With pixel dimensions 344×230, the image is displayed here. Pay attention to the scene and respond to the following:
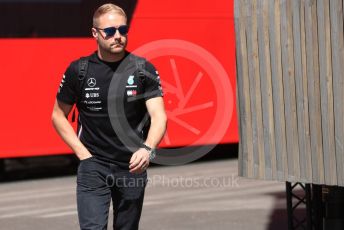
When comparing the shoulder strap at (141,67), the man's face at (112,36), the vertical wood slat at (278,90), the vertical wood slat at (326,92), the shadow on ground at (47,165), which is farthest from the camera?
the shadow on ground at (47,165)

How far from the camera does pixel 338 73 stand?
7102 millimetres

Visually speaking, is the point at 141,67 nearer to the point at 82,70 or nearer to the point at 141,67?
the point at 141,67

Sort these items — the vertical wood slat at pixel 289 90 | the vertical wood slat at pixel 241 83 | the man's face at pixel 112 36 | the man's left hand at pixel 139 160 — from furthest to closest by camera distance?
the vertical wood slat at pixel 241 83, the vertical wood slat at pixel 289 90, the man's face at pixel 112 36, the man's left hand at pixel 139 160

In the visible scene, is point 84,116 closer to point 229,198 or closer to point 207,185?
point 229,198

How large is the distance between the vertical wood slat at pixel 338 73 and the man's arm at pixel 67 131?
2467mm

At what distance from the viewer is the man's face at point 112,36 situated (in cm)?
562

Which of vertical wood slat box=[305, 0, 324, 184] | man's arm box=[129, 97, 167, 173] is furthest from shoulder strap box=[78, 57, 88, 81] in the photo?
vertical wood slat box=[305, 0, 324, 184]

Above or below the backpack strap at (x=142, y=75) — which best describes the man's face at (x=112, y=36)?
above

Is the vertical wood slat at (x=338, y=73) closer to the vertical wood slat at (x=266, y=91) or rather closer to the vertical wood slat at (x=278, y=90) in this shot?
the vertical wood slat at (x=278, y=90)

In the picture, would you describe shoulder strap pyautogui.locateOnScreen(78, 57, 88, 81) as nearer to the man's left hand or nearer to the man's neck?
the man's neck

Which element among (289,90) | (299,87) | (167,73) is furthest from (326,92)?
(167,73)

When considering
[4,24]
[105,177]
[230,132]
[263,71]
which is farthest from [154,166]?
[105,177]

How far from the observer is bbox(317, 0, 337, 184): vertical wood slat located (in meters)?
7.12

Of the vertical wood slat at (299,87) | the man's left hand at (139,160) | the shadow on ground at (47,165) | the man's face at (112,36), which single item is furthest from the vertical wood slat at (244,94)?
the shadow on ground at (47,165)
